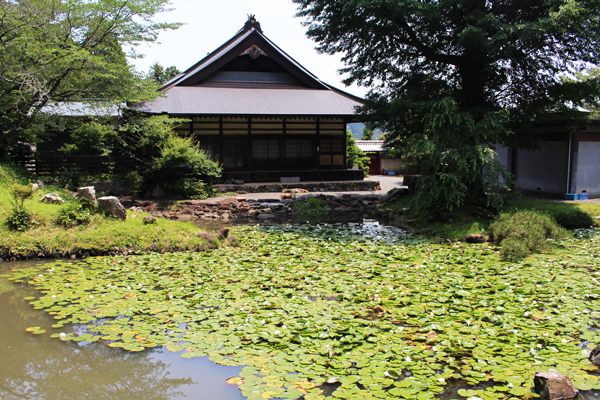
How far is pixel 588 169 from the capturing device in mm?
15523

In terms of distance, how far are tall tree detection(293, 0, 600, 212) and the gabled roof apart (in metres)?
5.88

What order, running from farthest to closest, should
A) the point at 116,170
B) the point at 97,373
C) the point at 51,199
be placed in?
the point at 116,170, the point at 51,199, the point at 97,373

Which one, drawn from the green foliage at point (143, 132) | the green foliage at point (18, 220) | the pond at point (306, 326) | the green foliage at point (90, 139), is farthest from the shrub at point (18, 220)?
the green foliage at point (143, 132)

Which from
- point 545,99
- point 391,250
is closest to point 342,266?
point 391,250

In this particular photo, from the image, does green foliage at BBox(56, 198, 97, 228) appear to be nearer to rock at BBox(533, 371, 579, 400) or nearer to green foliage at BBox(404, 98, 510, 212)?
green foliage at BBox(404, 98, 510, 212)

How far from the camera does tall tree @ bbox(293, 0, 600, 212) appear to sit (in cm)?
1146

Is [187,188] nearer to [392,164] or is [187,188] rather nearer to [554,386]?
[554,386]

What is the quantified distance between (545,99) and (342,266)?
948 cm

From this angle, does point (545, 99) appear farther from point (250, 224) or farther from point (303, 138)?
point (303, 138)

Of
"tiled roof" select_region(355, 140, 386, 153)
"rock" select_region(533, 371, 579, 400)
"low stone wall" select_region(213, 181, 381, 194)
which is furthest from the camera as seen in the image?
"tiled roof" select_region(355, 140, 386, 153)

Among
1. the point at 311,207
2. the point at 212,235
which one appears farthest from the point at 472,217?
the point at 212,235

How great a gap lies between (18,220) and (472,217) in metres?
11.2

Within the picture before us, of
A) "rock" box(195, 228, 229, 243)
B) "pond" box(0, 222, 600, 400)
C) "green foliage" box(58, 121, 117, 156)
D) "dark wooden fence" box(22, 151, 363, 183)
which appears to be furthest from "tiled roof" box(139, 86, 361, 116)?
"pond" box(0, 222, 600, 400)

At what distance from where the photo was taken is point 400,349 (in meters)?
4.53
